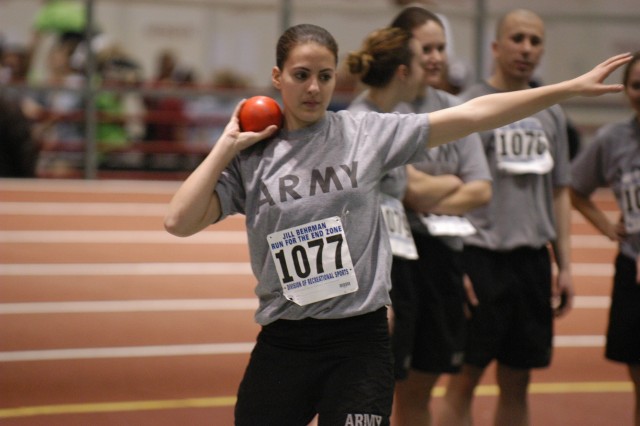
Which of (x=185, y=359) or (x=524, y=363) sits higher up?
(x=524, y=363)

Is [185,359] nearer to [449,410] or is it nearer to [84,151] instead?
[449,410]

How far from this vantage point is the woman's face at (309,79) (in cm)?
317

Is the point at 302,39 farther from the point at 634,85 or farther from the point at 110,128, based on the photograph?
the point at 110,128

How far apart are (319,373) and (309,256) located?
361 mm

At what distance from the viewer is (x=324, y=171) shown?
3180mm

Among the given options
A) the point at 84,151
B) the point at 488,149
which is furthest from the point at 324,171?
the point at 84,151

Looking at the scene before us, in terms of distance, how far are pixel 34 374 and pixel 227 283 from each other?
256cm

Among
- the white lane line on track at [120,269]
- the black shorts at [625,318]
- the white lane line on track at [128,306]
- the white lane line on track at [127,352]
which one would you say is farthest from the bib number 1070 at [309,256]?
the white lane line on track at [120,269]

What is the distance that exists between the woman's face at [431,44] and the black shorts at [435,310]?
694 mm

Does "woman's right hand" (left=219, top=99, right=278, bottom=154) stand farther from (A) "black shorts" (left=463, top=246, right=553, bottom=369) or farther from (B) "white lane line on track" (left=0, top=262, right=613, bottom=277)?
(B) "white lane line on track" (left=0, top=262, right=613, bottom=277)

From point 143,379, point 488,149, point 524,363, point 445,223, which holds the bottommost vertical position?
point 143,379

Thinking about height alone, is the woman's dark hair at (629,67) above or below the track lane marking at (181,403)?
above

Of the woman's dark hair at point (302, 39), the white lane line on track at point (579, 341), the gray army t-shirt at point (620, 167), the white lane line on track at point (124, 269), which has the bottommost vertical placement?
the white lane line on track at point (579, 341)

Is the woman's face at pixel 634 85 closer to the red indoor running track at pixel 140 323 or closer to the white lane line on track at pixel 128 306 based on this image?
the red indoor running track at pixel 140 323
